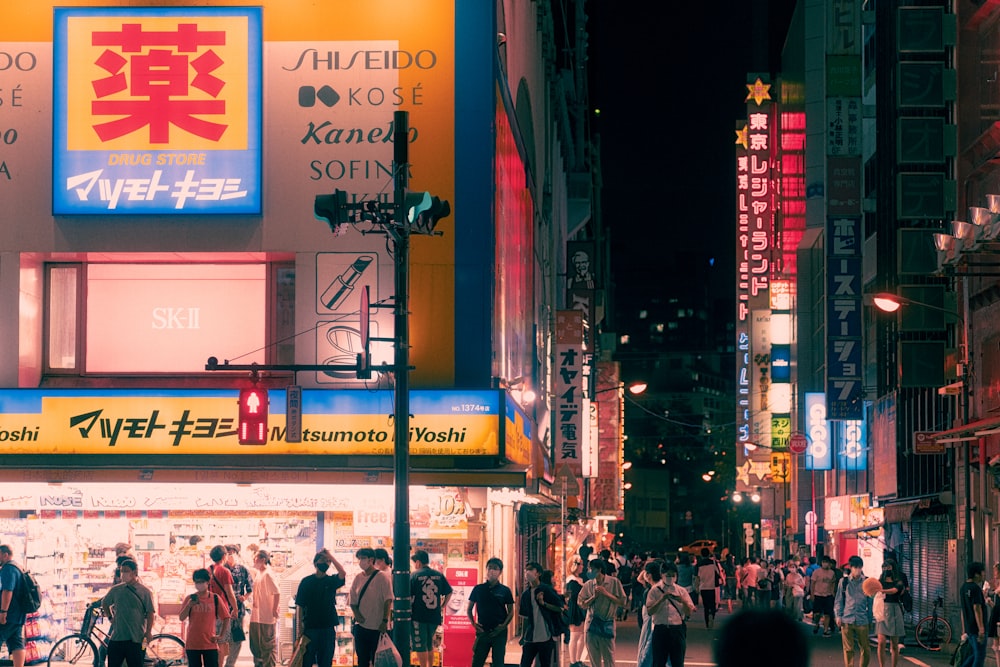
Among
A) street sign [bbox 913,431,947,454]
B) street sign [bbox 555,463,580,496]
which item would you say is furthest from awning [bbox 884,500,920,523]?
street sign [bbox 555,463,580,496]

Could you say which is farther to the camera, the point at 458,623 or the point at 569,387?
the point at 569,387

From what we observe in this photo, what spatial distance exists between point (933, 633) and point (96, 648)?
675 inches

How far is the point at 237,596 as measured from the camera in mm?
22156

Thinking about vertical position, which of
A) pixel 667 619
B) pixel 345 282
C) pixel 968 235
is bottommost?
pixel 667 619

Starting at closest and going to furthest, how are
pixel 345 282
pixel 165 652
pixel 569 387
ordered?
pixel 165 652 → pixel 345 282 → pixel 569 387

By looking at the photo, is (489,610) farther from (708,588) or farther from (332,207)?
(708,588)

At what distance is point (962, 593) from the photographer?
20875 mm

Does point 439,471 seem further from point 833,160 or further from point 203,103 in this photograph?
point 833,160

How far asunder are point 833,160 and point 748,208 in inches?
993

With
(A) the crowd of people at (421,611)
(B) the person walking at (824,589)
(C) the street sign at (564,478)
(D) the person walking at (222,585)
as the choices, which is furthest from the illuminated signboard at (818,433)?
(D) the person walking at (222,585)

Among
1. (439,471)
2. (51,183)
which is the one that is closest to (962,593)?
(439,471)

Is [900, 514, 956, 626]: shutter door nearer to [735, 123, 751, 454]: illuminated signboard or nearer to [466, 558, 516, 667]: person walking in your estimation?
[466, 558, 516, 667]: person walking

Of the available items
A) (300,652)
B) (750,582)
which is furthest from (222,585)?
(750,582)

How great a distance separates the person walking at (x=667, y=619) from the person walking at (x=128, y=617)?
6314 mm
